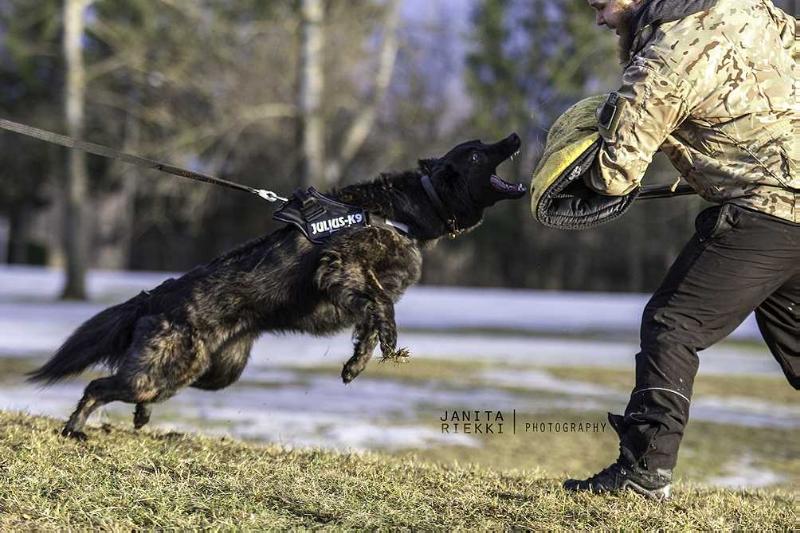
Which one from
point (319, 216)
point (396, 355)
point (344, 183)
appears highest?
point (344, 183)

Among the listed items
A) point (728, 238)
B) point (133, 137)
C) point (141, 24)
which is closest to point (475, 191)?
point (728, 238)

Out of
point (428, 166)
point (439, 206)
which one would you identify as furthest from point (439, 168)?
point (439, 206)

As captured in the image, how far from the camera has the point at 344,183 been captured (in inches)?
760

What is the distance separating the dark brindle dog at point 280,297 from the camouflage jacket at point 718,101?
1.46 metres

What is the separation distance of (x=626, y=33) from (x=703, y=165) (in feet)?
2.23

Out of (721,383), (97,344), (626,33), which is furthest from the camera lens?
(721,383)

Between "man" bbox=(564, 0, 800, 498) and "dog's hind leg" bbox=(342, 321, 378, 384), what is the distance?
1.38 m

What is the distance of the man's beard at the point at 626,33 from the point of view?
13.2 feet

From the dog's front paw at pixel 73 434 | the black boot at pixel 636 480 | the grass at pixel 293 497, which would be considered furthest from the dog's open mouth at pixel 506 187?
the dog's front paw at pixel 73 434

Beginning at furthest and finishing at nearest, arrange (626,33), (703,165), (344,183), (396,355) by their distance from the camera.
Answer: (344,183), (396,355), (626,33), (703,165)

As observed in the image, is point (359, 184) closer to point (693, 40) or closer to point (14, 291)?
point (693, 40)

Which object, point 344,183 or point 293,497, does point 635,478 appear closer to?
point 293,497

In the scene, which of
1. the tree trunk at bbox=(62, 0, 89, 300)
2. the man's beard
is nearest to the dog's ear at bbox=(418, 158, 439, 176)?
the man's beard

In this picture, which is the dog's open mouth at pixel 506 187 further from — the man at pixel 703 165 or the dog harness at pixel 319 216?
the man at pixel 703 165
